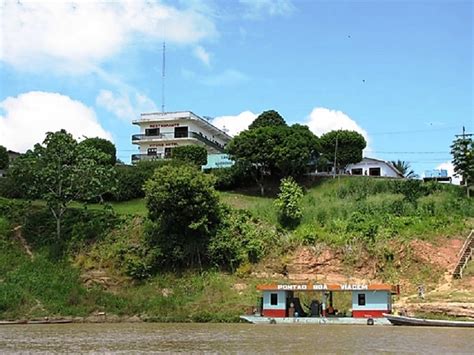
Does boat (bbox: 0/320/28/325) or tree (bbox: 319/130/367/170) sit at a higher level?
tree (bbox: 319/130/367/170)

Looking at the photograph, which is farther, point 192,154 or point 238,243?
point 192,154

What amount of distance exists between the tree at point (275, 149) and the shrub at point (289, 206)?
6990 millimetres

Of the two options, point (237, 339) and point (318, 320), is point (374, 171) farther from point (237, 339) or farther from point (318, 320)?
point (237, 339)

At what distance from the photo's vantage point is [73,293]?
146 ft

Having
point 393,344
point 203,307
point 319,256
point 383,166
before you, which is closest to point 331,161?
point 383,166

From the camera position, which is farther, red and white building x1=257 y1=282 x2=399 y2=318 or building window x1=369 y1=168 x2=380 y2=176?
building window x1=369 y1=168 x2=380 y2=176

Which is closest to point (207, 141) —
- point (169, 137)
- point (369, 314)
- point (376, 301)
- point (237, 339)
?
point (169, 137)

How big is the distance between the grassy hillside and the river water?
208 inches

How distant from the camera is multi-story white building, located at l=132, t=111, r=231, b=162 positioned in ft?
250

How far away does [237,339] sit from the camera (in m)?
29.2

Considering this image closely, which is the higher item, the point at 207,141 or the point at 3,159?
the point at 207,141

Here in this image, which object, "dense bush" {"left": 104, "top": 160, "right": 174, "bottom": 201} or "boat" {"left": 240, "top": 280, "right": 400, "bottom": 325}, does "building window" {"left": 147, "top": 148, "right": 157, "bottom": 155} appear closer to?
"dense bush" {"left": 104, "top": 160, "right": 174, "bottom": 201}

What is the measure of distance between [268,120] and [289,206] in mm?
19796

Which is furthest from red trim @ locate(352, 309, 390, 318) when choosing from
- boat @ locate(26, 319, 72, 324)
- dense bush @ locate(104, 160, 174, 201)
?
dense bush @ locate(104, 160, 174, 201)
